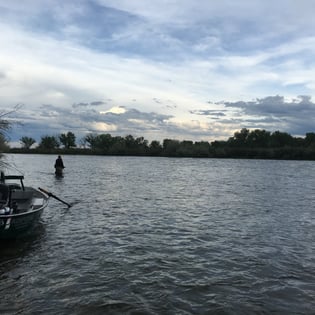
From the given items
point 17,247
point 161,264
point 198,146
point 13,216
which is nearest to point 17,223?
point 13,216

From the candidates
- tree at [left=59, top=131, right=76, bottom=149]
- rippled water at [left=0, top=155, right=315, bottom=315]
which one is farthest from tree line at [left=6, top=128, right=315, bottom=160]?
rippled water at [left=0, top=155, right=315, bottom=315]

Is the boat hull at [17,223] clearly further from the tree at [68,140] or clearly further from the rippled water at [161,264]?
the tree at [68,140]

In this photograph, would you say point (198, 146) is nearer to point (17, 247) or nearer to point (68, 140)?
point (68, 140)

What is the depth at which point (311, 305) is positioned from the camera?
28.1 feet

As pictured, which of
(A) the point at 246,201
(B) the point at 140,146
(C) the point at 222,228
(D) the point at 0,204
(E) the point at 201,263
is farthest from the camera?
(B) the point at 140,146

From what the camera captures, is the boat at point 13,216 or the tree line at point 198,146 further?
the tree line at point 198,146

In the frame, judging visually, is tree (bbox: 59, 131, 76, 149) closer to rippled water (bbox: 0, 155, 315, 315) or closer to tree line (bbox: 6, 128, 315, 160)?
tree line (bbox: 6, 128, 315, 160)

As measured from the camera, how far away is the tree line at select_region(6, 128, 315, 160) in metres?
140

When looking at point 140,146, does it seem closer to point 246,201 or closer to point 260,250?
point 246,201

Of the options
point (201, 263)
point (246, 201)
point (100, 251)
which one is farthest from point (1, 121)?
point (246, 201)

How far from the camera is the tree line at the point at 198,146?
140250 mm

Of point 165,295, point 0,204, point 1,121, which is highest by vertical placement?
point 1,121

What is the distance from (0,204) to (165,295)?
24.1 ft

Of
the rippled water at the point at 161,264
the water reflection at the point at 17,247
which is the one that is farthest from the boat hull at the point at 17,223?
the rippled water at the point at 161,264
